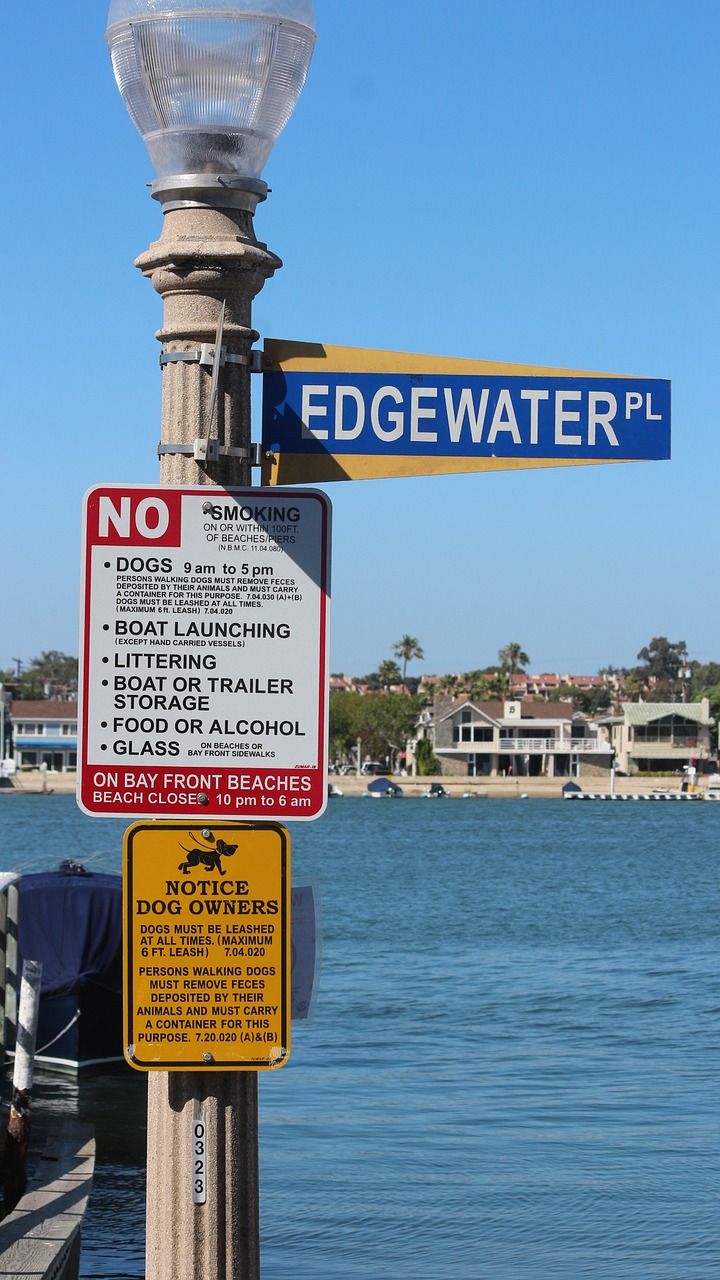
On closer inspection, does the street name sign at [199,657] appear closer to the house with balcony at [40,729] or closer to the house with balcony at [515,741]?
the house with balcony at [515,741]

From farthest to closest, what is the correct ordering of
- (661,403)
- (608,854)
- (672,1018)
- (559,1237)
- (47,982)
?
(608,854) → (672,1018) → (47,982) → (559,1237) → (661,403)

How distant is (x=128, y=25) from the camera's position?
3.21 m

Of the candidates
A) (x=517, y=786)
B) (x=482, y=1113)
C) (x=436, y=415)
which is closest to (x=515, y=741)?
(x=517, y=786)

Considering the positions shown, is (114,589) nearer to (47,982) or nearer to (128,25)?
(128,25)

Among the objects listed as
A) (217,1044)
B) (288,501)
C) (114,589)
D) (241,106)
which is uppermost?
(241,106)

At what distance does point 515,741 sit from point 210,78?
446 feet

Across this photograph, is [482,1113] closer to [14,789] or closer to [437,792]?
[437,792]

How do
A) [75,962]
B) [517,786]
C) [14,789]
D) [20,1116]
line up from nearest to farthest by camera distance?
[20,1116] < [75,962] < [517,786] < [14,789]

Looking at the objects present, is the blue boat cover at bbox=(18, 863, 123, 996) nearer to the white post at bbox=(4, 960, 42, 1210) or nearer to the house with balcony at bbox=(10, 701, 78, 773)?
the white post at bbox=(4, 960, 42, 1210)

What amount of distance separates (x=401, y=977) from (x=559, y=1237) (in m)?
19.8

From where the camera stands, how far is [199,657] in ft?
10.4

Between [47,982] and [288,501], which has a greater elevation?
[288,501]

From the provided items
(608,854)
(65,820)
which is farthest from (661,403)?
(65,820)

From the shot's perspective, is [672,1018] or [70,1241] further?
[672,1018]
